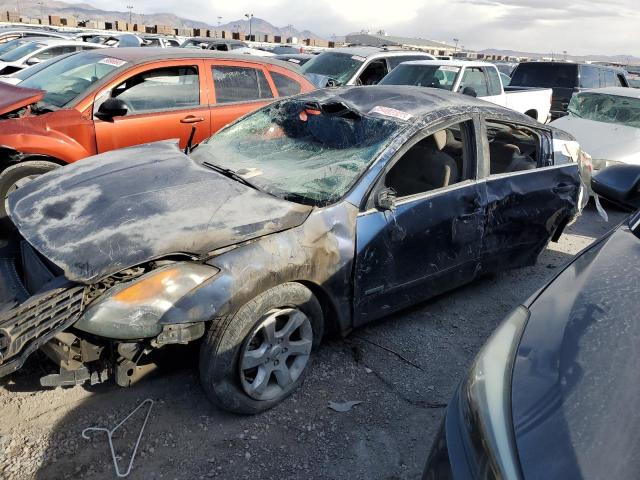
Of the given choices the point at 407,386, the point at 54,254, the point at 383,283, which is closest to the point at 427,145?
the point at 383,283

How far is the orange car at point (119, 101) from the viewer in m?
4.41

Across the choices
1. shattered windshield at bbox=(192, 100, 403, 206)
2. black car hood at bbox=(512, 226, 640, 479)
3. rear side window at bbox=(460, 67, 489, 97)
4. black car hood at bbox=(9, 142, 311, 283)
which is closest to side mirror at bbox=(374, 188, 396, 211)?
shattered windshield at bbox=(192, 100, 403, 206)

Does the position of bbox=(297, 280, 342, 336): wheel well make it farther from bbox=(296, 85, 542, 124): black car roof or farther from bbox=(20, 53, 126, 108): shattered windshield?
bbox=(20, 53, 126, 108): shattered windshield

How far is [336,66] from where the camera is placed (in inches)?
385

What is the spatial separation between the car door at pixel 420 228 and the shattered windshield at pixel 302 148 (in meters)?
0.21

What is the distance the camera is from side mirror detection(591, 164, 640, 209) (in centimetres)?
303

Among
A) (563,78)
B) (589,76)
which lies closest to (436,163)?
(563,78)

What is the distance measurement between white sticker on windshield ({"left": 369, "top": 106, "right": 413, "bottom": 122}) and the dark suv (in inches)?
391

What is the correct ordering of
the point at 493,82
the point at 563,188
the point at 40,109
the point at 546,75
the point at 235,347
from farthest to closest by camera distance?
the point at 546,75
the point at 493,82
the point at 40,109
the point at 563,188
the point at 235,347

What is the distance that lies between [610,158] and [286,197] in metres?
5.40

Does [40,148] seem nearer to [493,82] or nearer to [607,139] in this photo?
[607,139]

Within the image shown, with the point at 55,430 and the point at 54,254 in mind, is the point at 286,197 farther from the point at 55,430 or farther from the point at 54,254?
the point at 55,430

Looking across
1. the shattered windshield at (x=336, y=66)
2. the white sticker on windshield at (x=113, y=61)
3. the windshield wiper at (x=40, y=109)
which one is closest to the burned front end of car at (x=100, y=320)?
the windshield wiper at (x=40, y=109)

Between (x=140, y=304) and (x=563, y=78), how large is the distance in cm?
1264
